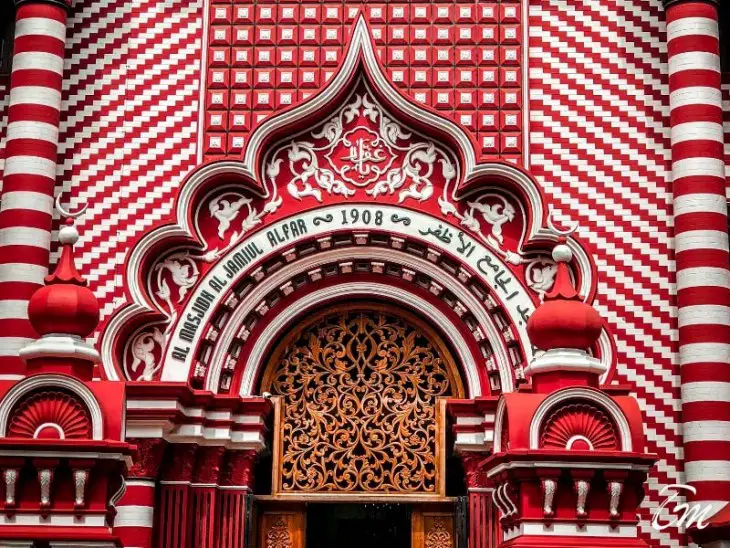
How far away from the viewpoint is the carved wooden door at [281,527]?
646 inches

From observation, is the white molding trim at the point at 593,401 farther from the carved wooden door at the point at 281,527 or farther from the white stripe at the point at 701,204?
the carved wooden door at the point at 281,527

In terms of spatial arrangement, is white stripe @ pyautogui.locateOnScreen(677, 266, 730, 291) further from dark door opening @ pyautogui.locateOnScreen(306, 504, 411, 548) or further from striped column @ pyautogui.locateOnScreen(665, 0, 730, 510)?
dark door opening @ pyautogui.locateOnScreen(306, 504, 411, 548)

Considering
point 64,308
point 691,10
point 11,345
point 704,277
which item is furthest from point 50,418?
point 691,10

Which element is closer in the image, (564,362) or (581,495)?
(581,495)

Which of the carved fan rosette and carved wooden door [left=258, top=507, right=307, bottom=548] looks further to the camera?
carved wooden door [left=258, top=507, right=307, bottom=548]

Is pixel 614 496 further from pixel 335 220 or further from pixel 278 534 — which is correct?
pixel 335 220

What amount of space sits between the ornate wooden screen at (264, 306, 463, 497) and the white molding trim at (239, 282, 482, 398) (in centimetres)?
21

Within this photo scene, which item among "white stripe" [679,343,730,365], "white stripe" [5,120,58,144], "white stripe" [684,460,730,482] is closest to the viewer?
"white stripe" [684,460,730,482]

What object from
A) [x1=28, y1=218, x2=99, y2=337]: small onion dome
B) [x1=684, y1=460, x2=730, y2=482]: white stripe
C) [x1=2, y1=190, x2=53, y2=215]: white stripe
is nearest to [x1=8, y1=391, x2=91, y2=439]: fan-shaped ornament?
[x1=28, y1=218, x2=99, y2=337]: small onion dome

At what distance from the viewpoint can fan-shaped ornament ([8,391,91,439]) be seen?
13344 mm

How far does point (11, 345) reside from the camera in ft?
52.4

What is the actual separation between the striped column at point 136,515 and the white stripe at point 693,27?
747cm

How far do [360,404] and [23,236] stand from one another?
13.2 feet

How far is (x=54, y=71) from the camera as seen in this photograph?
1692cm
